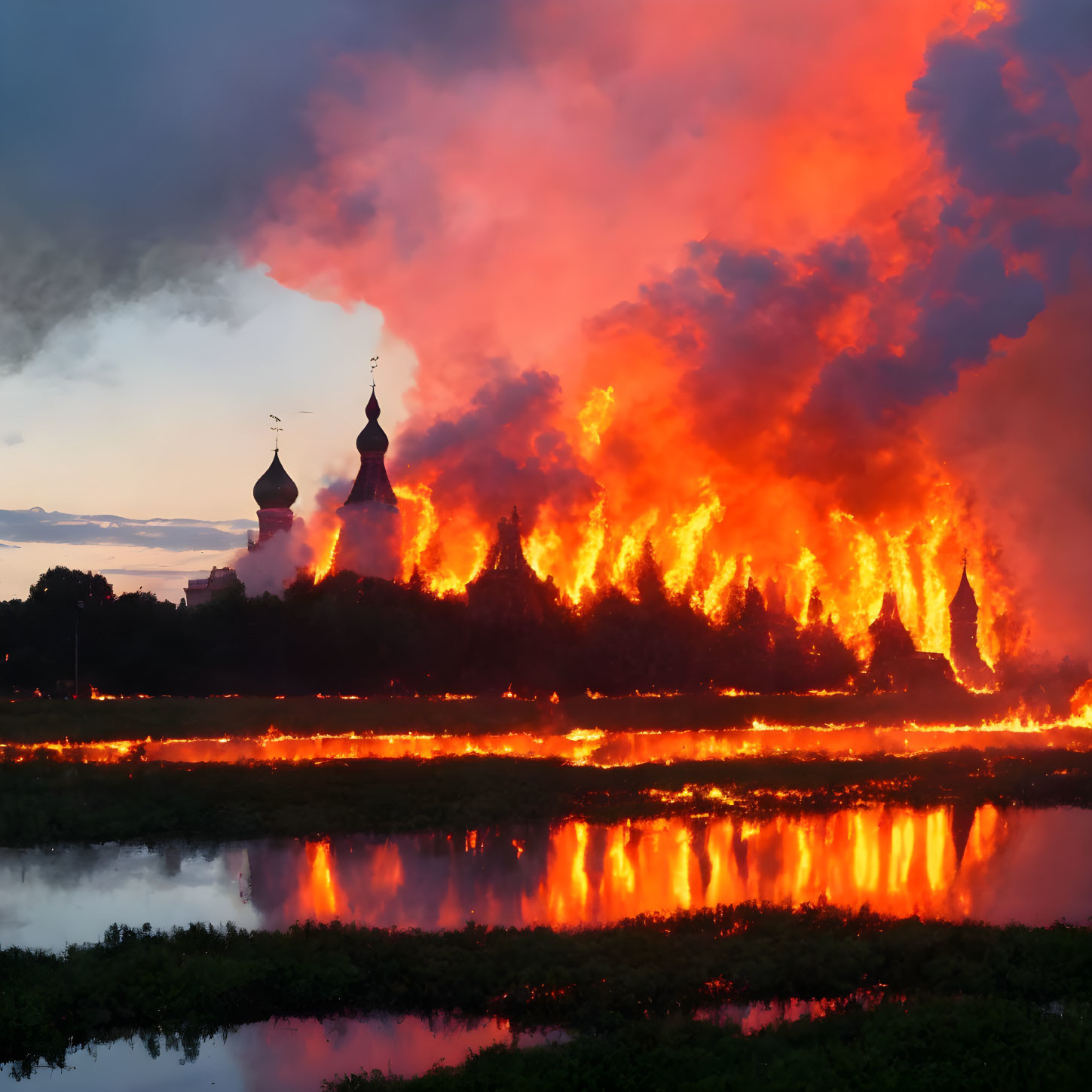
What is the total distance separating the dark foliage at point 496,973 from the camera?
23.6 m

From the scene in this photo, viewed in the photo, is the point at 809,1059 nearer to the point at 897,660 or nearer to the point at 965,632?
the point at 897,660

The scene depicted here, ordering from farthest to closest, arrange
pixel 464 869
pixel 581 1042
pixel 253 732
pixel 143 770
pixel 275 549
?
pixel 275 549, pixel 253 732, pixel 143 770, pixel 464 869, pixel 581 1042

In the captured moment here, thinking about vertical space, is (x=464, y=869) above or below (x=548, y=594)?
below

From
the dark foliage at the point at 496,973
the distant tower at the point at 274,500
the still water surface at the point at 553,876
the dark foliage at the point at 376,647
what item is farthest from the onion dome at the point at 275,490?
the dark foliage at the point at 496,973

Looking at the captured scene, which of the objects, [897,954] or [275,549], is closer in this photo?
[897,954]

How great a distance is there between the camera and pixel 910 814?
4934 cm

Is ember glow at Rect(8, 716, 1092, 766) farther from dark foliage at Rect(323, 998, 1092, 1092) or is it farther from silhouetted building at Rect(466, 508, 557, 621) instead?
dark foliage at Rect(323, 998, 1092, 1092)

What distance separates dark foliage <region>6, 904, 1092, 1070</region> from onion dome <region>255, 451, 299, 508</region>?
137 metres

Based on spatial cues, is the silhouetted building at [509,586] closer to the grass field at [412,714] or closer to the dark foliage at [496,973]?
the grass field at [412,714]

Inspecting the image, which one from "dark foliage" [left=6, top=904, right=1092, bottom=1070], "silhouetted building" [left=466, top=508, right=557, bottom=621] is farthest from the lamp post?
"dark foliage" [left=6, top=904, right=1092, bottom=1070]

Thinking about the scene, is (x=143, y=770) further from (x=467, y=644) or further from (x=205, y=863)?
(x=467, y=644)

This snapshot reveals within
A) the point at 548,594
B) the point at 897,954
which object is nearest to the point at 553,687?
the point at 548,594

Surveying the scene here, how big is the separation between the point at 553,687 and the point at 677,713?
12.1 m

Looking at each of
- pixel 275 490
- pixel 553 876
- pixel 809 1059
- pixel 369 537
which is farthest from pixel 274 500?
pixel 809 1059
